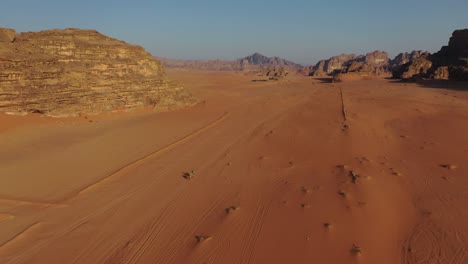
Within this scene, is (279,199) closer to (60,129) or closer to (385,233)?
(385,233)

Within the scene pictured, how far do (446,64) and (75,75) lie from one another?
34.6m

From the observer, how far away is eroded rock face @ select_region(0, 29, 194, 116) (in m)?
13.4

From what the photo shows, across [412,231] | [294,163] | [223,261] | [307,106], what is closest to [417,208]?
[412,231]

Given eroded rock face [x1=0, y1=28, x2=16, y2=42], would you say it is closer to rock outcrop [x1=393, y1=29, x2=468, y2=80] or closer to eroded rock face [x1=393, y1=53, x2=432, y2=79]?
rock outcrop [x1=393, y1=29, x2=468, y2=80]

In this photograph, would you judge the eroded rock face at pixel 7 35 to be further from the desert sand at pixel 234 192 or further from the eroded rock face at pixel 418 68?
the eroded rock face at pixel 418 68

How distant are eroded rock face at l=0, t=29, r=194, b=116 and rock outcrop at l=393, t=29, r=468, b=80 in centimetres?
2656

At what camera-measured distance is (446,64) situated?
1252 inches

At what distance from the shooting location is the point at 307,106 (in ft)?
63.7

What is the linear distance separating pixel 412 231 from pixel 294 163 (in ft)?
13.7

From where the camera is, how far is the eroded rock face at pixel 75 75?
529 inches

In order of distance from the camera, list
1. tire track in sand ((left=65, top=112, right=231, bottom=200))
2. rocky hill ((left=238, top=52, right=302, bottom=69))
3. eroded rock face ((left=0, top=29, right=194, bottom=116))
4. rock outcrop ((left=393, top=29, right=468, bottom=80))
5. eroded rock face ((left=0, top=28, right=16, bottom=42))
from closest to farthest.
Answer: tire track in sand ((left=65, top=112, right=231, bottom=200)) < eroded rock face ((left=0, top=29, right=194, bottom=116)) < eroded rock face ((left=0, top=28, right=16, bottom=42)) < rock outcrop ((left=393, top=29, right=468, bottom=80)) < rocky hill ((left=238, top=52, right=302, bottom=69))

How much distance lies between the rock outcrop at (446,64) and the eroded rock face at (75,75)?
26.6 metres

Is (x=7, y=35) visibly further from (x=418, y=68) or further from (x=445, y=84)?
(x=418, y=68)

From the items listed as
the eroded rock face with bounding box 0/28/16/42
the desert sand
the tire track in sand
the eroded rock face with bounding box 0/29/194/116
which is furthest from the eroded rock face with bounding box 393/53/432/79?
the eroded rock face with bounding box 0/28/16/42
